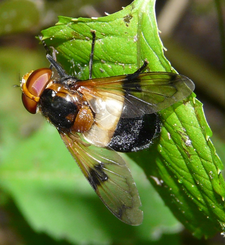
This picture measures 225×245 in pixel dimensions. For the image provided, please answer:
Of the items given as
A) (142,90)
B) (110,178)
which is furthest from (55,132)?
(142,90)

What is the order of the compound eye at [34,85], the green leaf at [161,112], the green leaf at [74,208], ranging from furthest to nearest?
the green leaf at [74,208] → the compound eye at [34,85] → the green leaf at [161,112]

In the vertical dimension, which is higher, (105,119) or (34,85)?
(34,85)

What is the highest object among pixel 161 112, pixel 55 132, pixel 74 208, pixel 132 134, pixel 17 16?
pixel 17 16

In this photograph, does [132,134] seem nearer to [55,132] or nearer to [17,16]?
[55,132]

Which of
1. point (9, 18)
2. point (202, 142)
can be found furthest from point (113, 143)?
point (9, 18)

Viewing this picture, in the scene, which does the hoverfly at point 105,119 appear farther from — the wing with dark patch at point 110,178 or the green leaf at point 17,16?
the green leaf at point 17,16

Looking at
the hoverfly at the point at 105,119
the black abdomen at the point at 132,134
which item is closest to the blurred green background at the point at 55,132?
the hoverfly at the point at 105,119

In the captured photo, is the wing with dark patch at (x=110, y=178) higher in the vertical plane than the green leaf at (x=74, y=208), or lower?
higher

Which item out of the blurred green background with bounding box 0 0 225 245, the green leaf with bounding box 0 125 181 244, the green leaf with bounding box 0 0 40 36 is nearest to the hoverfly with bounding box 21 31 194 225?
the blurred green background with bounding box 0 0 225 245
